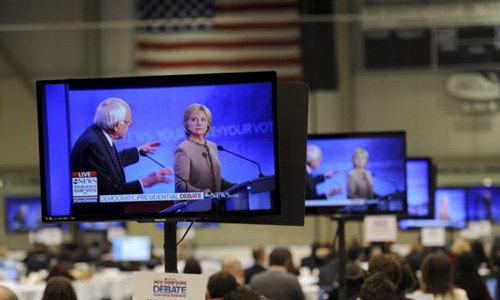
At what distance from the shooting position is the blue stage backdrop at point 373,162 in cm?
592

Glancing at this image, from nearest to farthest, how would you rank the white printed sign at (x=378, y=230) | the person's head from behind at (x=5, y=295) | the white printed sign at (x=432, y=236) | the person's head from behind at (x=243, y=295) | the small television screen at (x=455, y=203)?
the person's head from behind at (x=243, y=295) → the person's head from behind at (x=5, y=295) → the white printed sign at (x=378, y=230) → the white printed sign at (x=432, y=236) → the small television screen at (x=455, y=203)

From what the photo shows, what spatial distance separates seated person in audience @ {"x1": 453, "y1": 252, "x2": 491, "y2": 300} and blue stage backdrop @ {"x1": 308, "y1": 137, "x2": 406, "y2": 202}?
12.6ft

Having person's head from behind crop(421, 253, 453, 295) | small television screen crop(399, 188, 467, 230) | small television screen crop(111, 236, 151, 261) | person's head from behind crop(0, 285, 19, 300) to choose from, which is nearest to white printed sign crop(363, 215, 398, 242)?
person's head from behind crop(421, 253, 453, 295)

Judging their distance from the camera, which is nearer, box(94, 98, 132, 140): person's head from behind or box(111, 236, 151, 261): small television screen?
box(94, 98, 132, 140): person's head from behind

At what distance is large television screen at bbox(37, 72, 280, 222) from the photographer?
3461 mm

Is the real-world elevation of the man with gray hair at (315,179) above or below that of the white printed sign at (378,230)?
above

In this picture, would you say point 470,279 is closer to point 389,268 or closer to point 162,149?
point 389,268

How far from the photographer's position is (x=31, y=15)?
22969 mm

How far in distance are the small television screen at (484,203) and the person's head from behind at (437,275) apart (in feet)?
41.6

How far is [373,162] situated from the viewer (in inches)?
235

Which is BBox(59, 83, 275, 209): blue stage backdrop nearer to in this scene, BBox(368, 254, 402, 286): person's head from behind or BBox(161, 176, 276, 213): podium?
BBox(161, 176, 276, 213): podium

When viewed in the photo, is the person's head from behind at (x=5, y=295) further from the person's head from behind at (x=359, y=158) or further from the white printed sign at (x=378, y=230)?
the white printed sign at (x=378, y=230)

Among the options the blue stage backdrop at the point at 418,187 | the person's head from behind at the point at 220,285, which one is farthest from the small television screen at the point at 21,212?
the person's head from behind at the point at 220,285

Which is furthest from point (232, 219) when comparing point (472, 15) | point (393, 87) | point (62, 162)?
point (393, 87)
